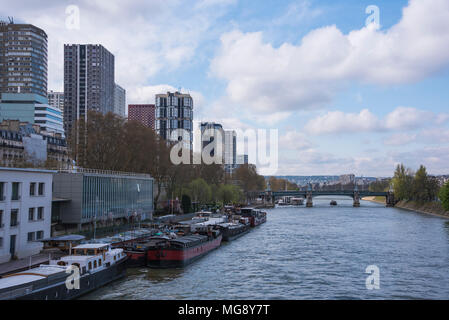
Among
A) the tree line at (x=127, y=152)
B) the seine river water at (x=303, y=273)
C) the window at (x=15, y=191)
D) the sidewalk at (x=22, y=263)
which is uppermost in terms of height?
the tree line at (x=127, y=152)

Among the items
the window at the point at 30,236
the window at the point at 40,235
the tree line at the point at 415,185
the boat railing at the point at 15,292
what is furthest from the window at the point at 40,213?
the tree line at the point at 415,185

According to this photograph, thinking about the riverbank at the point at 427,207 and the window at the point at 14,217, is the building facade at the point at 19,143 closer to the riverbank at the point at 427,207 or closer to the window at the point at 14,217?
the window at the point at 14,217

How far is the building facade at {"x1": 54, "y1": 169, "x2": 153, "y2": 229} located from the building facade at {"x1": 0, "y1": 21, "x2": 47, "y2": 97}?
111 metres

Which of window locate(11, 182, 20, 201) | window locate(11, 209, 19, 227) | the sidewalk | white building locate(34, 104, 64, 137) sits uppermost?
white building locate(34, 104, 64, 137)

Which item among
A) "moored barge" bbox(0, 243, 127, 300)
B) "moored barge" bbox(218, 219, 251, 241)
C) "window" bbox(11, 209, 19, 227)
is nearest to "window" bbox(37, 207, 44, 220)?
"window" bbox(11, 209, 19, 227)

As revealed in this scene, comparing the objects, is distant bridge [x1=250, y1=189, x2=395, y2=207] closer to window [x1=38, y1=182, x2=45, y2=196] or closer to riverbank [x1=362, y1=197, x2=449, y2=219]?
riverbank [x1=362, y1=197, x2=449, y2=219]

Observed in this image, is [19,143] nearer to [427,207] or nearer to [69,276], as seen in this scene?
[69,276]

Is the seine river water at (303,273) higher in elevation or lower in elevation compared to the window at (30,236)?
lower

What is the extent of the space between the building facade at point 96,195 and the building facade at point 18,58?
11057cm

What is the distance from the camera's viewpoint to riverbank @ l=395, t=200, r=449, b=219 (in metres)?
102

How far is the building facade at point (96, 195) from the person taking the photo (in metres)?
48.9

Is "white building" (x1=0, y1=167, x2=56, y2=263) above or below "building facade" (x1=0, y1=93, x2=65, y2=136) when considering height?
below

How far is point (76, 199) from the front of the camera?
49.1 metres
